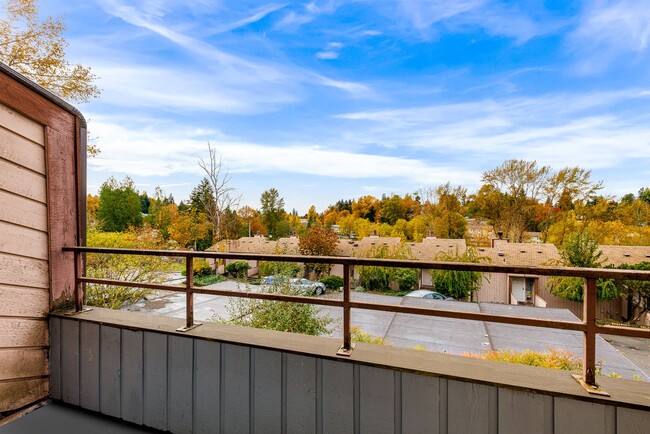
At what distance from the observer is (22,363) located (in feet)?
7.18

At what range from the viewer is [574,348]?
8.47 metres

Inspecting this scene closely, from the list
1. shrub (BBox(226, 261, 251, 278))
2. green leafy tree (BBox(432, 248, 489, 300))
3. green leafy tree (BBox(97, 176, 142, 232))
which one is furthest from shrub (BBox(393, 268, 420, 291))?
green leafy tree (BBox(97, 176, 142, 232))

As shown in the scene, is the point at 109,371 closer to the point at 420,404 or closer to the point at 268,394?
the point at 268,394

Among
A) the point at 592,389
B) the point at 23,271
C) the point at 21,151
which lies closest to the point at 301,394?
the point at 592,389

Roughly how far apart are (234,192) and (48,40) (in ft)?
40.0

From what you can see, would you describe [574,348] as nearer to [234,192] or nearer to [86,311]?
[86,311]

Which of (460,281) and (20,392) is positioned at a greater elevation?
→ (20,392)

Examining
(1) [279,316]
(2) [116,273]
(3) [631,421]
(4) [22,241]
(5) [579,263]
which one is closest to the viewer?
(3) [631,421]

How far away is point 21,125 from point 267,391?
7.64 feet

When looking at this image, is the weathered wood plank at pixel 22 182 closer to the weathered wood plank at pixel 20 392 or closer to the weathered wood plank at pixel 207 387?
the weathered wood plank at pixel 20 392

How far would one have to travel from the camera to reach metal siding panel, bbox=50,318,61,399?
232 centimetres

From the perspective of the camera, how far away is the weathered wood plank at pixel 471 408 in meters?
1.41

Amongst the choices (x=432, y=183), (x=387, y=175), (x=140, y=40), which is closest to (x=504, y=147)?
(x=432, y=183)

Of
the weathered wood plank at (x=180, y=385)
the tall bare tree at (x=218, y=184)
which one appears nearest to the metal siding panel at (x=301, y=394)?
the weathered wood plank at (x=180, y=385)
